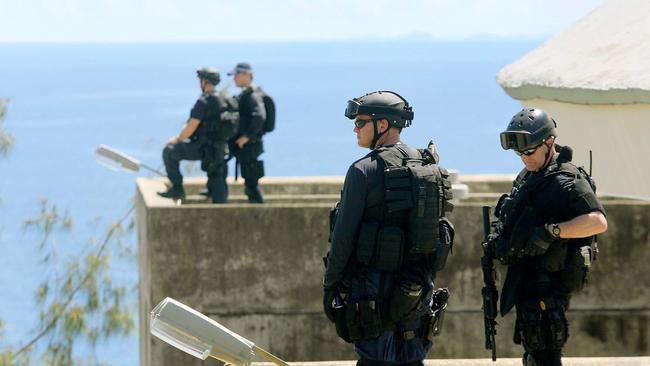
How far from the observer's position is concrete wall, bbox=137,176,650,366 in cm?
1727

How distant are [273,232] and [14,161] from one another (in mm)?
119263

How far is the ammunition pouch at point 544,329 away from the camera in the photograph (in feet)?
32.8

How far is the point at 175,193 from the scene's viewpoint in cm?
1927

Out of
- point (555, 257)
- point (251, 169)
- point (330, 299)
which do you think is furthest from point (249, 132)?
point (330, 299)

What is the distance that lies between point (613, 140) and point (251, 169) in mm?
4865

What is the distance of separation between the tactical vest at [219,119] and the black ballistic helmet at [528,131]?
868 centimetres

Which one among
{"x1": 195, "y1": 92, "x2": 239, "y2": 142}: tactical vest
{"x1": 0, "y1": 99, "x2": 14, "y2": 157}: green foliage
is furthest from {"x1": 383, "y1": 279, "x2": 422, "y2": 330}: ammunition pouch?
{"x1": 0, "y1": 99, "x2": 14, "y2": 157}: green foliage

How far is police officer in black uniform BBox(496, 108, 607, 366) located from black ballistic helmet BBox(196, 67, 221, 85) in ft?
27.3

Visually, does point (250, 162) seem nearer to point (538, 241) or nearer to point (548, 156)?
point (548, 156)

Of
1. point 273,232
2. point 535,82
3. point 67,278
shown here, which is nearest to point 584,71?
point 535,82

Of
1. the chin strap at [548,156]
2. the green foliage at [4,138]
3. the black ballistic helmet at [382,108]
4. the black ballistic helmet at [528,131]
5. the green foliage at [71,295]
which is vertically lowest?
the green foliage at [71,295]

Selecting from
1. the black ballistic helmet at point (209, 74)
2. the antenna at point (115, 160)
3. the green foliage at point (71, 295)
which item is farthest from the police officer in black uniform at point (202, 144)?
the green foliage at point (71, 295)

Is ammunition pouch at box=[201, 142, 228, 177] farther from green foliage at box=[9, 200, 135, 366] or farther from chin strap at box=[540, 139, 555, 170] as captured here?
green foliage at box=[9, 200, 135, 366]

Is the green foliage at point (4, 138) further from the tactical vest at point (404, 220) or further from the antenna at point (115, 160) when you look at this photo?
the tactical vest at point (404, 220)
